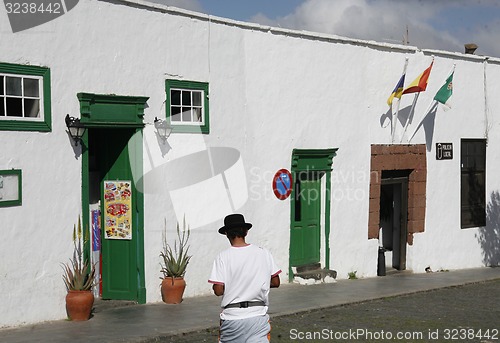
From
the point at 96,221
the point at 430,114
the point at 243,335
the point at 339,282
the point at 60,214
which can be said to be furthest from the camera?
the point at 430,114

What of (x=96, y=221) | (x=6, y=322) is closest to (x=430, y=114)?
(x=96, y=221)

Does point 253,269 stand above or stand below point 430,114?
below

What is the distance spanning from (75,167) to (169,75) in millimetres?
2450

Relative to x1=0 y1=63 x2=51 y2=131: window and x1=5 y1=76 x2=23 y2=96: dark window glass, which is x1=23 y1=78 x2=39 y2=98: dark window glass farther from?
x1=5 y1=76 x2=23 y2=96: dark window glass

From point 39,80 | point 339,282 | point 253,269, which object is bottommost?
point 339,282

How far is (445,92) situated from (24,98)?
10.6 meters

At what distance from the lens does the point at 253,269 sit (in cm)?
750

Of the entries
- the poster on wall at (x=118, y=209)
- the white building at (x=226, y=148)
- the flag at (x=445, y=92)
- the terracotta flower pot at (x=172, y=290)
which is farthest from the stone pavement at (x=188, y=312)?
the flag at (x=445, y=92)

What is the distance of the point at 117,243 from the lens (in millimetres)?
13633

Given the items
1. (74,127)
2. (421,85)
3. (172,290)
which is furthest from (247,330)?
(421,85)

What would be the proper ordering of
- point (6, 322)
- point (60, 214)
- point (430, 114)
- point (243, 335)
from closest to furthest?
point (243, 335) < point (6, 322) < point (60, 214) < point (430, 114)

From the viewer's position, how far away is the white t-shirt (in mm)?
7453

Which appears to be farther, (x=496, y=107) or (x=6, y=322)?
(x=496, y=107)

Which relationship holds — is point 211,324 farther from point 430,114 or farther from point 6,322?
point 430,114
